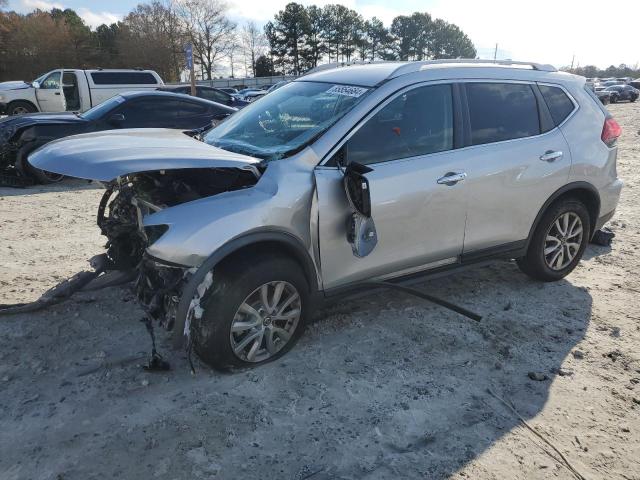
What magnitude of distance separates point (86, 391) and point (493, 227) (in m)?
3.26

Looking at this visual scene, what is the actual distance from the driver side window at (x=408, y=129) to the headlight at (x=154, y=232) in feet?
4.34

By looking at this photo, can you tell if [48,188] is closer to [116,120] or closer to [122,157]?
[116,120]

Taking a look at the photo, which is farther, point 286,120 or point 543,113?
point 543,113

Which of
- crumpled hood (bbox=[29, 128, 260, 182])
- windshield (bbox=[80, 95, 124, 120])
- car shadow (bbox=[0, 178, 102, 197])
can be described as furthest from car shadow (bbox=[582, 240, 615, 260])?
windshield (bbox=[80, 95, 124, 120])

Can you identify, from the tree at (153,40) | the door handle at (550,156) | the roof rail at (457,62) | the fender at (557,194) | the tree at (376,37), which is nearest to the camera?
the roof rail at (457,62)

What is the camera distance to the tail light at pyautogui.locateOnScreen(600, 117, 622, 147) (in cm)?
468

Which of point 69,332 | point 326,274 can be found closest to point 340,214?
point 326,274

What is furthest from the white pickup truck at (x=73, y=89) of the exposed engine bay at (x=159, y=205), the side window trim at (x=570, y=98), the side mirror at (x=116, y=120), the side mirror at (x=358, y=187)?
the side mirror at (x=358, y=187)

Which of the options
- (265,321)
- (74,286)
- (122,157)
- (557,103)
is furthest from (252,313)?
(557,103)

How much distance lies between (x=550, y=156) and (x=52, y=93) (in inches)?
643

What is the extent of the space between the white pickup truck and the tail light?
13919 mm

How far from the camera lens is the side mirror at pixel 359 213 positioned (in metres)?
3.22

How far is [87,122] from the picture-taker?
27.2ft

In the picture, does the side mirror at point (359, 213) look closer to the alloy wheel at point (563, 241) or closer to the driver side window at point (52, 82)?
the alloy wheel at point (563, 241)
